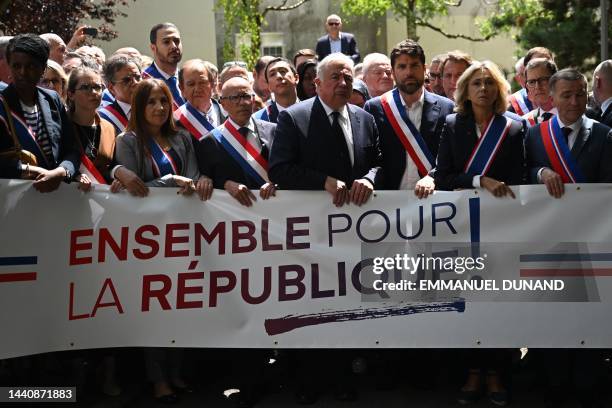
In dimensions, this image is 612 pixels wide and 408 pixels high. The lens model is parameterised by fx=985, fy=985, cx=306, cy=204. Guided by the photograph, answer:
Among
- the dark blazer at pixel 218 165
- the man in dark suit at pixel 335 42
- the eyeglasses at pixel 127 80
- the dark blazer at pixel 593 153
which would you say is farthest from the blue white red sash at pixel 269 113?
the man in dark suit at pixel 335 42

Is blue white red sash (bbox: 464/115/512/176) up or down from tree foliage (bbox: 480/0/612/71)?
down

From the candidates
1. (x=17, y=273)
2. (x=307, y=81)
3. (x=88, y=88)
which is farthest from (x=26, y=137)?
(x=307, y=81)

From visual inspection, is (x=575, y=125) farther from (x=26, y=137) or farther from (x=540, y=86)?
(x=26, y=137)

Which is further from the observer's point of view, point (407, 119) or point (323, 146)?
point (407, 119)

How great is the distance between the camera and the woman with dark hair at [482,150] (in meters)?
6.39

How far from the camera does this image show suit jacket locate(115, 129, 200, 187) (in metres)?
6.52

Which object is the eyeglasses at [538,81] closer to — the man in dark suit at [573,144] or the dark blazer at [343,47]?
the man in dark suit at [573,144]

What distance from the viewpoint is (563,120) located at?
6445mm

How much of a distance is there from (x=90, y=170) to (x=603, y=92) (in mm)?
3905

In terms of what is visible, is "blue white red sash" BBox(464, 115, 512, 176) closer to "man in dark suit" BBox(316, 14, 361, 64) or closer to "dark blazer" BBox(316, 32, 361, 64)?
"man in dark suit" BBox(316, 14, 361, 64)

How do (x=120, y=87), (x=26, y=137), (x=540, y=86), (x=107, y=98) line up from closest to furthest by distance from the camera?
1. (x=26, y=137)
2. (x=120, y=87)
3. (x=540, y=86)
4. (x=107, y=98)

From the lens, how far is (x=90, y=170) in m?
6.59

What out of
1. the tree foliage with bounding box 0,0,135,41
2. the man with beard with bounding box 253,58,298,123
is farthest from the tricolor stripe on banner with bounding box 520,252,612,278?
the tree foliage with bounding box 0,0,135,41

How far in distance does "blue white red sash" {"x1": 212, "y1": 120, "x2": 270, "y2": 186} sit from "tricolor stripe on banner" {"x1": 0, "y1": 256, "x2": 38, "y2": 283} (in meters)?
1.46
